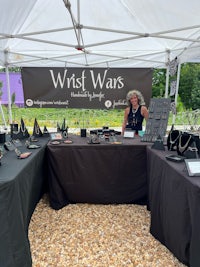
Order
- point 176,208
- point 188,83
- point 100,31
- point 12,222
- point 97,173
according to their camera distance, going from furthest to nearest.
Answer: point 188,83 → point 100,31 → point 97,173 → point 176,208 → point 12,222

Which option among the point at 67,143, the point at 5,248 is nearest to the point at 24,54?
the point at 67,143

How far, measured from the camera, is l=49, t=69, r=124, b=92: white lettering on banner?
3688 mm

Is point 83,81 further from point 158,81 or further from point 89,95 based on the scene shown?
point 158,81

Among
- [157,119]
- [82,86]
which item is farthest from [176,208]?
[82,86]

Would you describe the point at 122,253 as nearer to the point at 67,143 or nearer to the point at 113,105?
the point at 67,143

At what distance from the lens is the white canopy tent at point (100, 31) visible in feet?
6.46

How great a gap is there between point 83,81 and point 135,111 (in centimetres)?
143

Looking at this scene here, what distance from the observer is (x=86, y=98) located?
149 inches

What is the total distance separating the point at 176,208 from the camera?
1269 mm

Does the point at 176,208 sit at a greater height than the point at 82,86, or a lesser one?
lesser

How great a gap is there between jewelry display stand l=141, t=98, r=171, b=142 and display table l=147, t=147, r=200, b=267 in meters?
0.41

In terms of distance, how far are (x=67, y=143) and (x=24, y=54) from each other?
1883mm

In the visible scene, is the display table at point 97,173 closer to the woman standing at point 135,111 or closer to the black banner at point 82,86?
the woman standing at point 135,111

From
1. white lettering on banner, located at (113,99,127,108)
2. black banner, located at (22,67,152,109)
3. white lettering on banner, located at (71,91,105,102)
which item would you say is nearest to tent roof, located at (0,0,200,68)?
black banner, located at (22,67,152,109)
